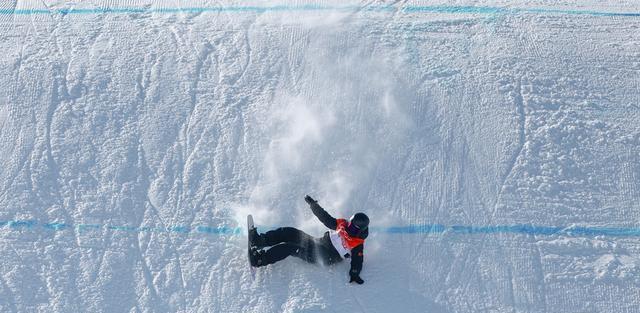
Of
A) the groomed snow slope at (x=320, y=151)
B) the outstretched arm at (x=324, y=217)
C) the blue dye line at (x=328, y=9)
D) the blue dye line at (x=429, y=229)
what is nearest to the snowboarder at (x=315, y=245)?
the outstretched arm at (x=324, y=217)

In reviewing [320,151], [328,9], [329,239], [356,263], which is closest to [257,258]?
[329,239]

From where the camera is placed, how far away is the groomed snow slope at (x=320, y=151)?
225 inches

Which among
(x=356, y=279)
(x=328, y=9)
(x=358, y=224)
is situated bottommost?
(x=356, y=279)

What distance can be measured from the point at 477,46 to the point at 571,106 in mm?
1095

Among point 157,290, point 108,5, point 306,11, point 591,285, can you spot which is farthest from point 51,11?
point 591,285

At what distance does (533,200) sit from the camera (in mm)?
6199

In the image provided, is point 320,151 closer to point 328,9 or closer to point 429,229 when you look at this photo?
point 429,229

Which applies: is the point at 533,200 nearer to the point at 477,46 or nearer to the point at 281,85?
the point at 477,46

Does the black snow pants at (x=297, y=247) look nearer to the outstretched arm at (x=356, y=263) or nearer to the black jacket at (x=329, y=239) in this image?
the black jacket at (x=329, y=239)

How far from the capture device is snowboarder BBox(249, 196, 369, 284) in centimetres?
555

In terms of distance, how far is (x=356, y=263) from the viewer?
5555mm

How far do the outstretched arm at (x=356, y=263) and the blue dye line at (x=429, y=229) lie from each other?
0.49 m

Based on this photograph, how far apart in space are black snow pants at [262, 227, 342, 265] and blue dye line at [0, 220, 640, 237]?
0.34 m

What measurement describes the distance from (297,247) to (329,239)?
0.25 m
